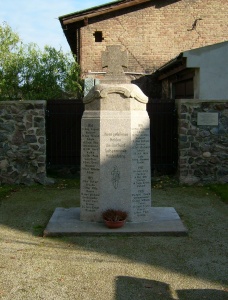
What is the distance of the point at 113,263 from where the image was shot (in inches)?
200

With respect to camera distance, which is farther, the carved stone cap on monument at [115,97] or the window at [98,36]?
the window at [98,36]

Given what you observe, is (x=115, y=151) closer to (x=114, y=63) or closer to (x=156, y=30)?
(x=114, y=63)

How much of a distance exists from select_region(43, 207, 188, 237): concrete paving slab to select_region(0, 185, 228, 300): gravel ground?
118 millimetres

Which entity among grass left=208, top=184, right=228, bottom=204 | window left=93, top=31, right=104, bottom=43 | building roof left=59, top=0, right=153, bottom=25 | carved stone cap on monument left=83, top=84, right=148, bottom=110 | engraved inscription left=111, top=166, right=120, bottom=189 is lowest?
grass left=208, top=184, right=228, bottom=204

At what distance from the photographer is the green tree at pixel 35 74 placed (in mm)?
13680

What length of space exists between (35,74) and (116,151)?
7.95 m

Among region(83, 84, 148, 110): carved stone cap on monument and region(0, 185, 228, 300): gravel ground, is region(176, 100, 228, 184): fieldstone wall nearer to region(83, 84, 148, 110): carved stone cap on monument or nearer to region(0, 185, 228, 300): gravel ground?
region(0, 185, 228, 300): gravel ground

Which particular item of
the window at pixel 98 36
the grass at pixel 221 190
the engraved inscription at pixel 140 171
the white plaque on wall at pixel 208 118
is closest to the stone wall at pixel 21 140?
the white plaque on wall at pixel 208 118

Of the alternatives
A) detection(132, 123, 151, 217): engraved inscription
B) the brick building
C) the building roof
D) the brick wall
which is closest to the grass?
detection(132, 123, 151, 217): engraved inscription

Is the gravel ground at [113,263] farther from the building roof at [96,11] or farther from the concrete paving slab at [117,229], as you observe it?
the building roof at [96,11]

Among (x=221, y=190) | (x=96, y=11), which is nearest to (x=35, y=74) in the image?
(x=96, y=11)

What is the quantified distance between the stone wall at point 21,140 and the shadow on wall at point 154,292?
606 cm

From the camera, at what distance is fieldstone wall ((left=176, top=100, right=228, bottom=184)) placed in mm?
10250

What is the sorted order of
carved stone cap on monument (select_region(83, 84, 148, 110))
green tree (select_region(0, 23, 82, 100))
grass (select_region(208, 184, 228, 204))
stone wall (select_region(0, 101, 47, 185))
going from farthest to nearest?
1. green tree (select_region(0, 23, 82, 100))
2. stone wall (select_region(0, 101, 47, 185))
3. grass (select_region(208, 184, 228, 204))
4. carved stone cap on monument (select_region(83, 84, 148, 110))
